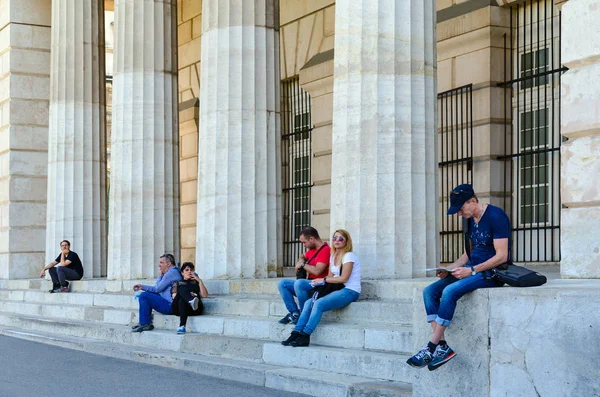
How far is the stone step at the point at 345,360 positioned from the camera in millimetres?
9758

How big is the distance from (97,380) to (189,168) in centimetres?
1566

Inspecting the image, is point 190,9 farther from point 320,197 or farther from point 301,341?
point 301,341

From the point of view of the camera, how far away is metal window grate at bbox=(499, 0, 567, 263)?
1645 centimetres

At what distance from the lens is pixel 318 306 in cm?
1130

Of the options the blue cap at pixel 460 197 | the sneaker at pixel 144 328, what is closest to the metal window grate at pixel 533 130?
the sneaker at pixel 144 328

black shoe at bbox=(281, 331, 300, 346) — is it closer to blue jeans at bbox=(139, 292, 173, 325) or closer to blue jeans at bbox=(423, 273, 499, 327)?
blue jeans at bbox=(423, 273, 499, 327)

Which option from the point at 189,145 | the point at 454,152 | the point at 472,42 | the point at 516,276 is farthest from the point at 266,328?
the point at 189,145

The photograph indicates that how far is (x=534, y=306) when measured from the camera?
7.86 m

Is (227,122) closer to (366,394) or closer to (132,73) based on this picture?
(132,73)

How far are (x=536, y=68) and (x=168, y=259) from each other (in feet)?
22.4

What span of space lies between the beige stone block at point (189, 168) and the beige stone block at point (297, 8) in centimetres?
502

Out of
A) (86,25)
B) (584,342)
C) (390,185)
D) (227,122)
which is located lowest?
(584,342)

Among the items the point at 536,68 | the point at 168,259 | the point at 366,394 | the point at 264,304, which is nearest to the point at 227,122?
the point at 168,259

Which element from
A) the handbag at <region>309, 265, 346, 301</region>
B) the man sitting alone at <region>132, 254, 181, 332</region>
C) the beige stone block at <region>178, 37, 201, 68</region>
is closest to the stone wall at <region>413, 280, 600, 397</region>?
the handbag at <region>309, 265, 346, 301</region>
